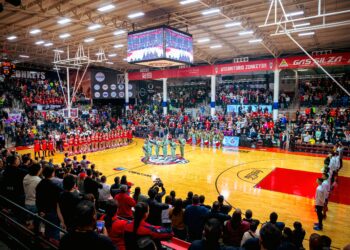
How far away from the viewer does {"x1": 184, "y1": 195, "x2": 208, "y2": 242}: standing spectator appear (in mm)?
4565

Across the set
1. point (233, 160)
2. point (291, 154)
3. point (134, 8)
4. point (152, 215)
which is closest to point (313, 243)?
point (152, 215)

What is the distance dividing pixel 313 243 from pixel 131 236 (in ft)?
6.73

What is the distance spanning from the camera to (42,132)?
2102cm

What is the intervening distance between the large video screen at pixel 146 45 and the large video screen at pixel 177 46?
275 millimetres

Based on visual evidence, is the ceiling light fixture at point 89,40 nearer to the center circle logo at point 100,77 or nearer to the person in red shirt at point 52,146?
the person in red shirt at point 52,146

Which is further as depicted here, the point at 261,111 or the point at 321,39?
the point at 261,111

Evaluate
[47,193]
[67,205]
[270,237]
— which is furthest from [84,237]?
[47,193]

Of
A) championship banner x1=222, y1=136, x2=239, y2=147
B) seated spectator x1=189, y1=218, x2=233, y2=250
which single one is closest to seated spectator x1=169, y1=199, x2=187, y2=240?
seated spectator x1=189, y1=218, x2=233, y2=250

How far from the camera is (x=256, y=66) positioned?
21.0m

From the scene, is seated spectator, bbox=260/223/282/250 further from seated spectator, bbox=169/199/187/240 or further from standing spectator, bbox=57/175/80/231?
seated spectator, bbox=169/199/187/240

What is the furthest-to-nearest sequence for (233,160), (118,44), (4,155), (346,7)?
(118,44) → (233,160) → (346,7) → (4,155)

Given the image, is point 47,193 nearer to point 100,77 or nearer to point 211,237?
point 211,237

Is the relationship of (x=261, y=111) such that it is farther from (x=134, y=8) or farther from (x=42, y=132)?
(x=42, y=132)

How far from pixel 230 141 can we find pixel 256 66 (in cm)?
657
